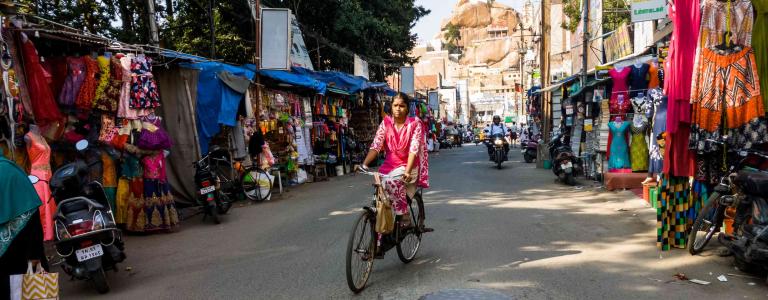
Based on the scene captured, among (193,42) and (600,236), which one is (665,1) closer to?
(600,236)

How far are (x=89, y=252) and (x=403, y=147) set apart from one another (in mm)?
2975

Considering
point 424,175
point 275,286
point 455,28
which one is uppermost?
point 455,28

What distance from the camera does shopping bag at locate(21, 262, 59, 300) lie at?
3334mm

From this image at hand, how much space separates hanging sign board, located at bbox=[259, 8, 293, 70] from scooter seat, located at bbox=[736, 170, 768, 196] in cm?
907

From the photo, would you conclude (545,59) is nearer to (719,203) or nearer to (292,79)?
(292,79)

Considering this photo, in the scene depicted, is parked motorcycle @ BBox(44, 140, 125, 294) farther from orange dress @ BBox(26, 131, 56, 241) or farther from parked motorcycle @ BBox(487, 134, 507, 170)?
parked motorcycle @ BBox(487, 134, 507, 170)

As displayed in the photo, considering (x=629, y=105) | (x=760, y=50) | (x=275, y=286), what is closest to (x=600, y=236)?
(x=760, y=50)

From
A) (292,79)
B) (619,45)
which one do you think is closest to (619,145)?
(292,79)

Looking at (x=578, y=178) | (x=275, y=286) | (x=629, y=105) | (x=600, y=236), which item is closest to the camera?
(x=275, y=286)

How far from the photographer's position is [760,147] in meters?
5.32

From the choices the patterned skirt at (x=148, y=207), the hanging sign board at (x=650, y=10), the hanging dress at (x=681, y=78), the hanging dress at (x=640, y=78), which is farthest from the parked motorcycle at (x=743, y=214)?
the patterned skirt at (x=148, y=207)

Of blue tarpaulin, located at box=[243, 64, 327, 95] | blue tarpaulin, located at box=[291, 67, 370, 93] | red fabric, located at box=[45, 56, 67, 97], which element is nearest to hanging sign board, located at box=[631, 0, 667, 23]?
blue tarpaulin, located at box=[243, 64, 327, 95]

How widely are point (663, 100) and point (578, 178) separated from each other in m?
6.73

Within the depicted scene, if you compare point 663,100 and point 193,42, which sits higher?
point 193,42
